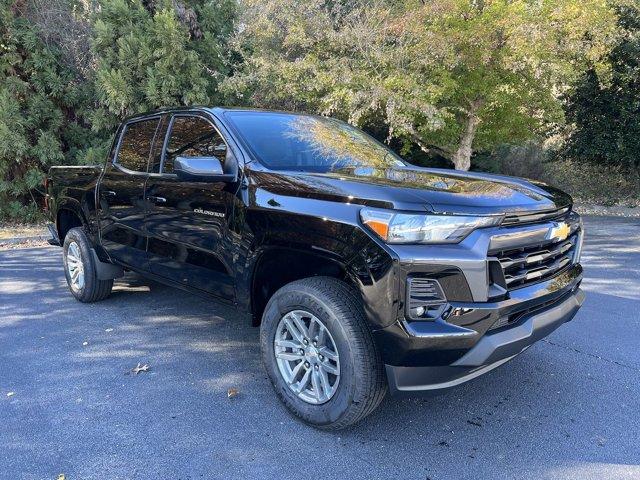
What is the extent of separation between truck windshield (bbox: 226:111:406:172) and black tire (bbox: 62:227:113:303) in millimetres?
2403

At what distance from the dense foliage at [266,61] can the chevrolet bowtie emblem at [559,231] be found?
8.05 meters

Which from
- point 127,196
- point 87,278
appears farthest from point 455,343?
point 87,278

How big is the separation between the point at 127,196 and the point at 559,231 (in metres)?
3.43

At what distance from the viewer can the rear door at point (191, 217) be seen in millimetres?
3387

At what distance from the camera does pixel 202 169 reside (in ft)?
10.4

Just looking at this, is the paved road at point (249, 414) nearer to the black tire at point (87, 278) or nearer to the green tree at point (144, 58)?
the black tire at point (87, 278)

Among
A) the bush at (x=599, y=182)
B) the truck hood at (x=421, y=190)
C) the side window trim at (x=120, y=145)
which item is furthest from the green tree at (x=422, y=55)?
the truck hood at (x=421, y=190)

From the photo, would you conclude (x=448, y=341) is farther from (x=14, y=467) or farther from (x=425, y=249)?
(x=14, y=467)

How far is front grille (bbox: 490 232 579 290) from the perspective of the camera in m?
2.61

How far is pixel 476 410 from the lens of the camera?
3117mm

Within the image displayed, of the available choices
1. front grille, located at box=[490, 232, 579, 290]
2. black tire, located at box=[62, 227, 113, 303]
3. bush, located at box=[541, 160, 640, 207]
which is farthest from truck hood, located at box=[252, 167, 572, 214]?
bush, located at box=[541, 160, 640, 207]

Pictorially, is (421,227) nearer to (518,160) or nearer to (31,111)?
(31,111)

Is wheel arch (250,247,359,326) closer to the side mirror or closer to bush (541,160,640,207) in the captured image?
the side mirror

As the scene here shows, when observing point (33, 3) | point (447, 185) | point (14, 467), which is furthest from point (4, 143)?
point (447, 185)
